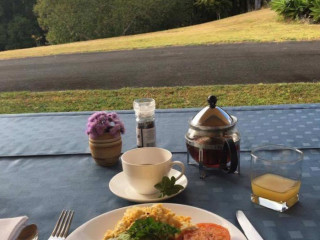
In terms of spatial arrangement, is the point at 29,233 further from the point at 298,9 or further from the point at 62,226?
the point at 298,9

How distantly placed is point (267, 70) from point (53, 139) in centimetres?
449

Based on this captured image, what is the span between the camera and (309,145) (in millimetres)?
1088

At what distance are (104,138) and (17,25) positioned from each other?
53.3 feet

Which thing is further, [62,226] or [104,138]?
[104,138]

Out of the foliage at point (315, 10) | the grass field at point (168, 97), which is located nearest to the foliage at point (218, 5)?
the foliage at point (315, 10)

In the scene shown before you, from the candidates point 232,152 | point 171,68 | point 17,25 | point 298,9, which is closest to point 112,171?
point 232,152

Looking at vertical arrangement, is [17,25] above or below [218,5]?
below

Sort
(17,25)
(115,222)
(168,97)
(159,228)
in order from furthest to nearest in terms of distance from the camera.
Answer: (17,25)
(168,97)
(115,222)
(159,228)

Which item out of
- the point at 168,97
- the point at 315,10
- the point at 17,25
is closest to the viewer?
the point at 168,97

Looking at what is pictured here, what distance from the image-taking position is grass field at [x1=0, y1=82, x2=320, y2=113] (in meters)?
3.74

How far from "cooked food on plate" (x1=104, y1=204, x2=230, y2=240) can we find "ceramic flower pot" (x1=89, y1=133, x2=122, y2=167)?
340 mm

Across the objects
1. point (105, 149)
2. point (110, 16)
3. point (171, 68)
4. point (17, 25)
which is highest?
point (105, 149)

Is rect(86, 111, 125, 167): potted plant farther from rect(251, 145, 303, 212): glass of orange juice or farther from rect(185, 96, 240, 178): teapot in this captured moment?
rect(251, 145, 303, 212): glass of orange juice

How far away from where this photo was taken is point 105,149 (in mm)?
995
